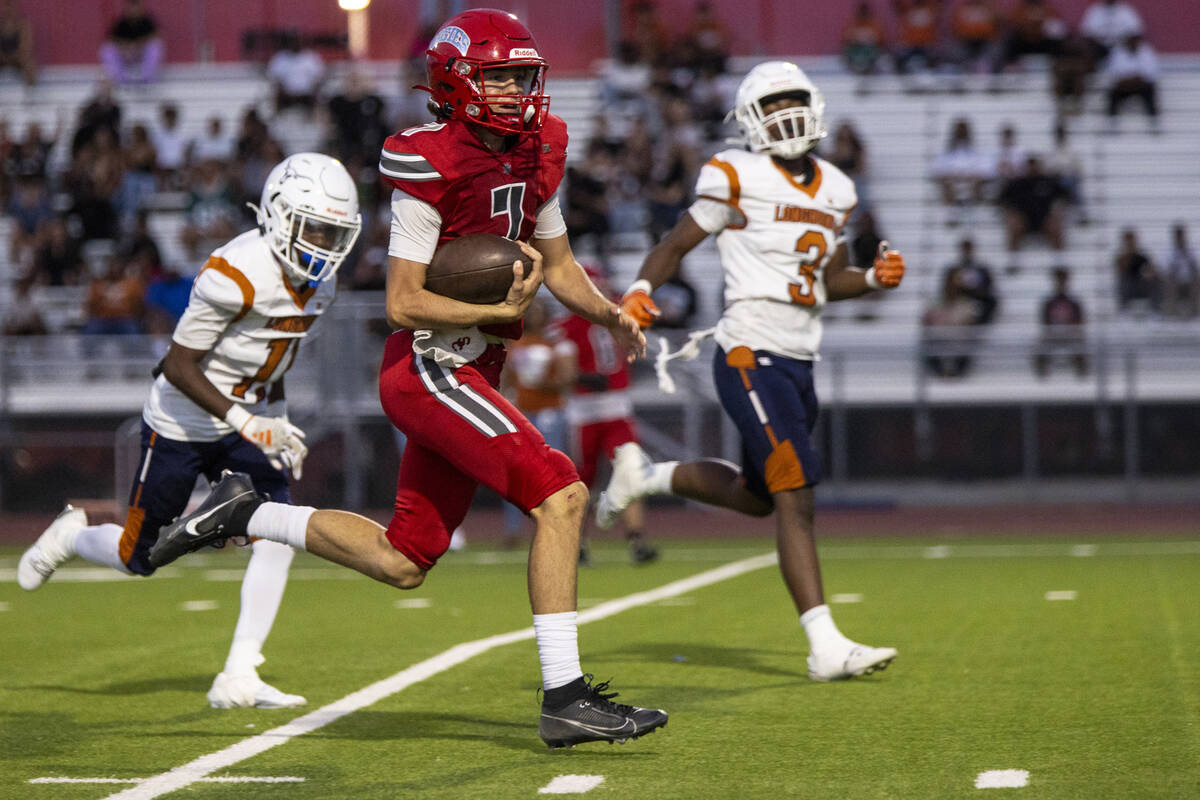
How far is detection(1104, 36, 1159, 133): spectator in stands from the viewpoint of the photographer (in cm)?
1877

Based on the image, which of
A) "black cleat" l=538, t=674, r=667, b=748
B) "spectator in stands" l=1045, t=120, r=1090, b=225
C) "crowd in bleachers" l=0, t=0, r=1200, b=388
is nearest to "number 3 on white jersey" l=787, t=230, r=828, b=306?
"black cleat" l=538, t=674, r=667, b=748

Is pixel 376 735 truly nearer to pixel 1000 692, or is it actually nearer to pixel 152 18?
pixel 1000 692

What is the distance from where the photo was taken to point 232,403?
5383mm

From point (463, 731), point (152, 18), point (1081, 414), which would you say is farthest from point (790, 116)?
point (152, 18)

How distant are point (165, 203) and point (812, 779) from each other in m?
16.6

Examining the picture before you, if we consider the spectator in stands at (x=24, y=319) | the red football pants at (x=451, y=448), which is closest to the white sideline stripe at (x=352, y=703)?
the red football pants at (x=451, y=448)

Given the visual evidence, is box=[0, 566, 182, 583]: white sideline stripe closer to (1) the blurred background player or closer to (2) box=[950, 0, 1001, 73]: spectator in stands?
(1) the blurred background player

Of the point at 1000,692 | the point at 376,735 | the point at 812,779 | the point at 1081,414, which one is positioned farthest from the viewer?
the point at 1081,414

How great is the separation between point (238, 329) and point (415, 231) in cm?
133

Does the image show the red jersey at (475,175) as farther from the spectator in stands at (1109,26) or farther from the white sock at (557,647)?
the spectator in stands at (1109,26)

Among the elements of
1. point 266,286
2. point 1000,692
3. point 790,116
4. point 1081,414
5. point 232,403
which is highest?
point 790,116

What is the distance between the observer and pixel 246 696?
535 cm

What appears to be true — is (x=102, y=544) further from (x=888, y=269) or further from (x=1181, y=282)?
(x=1181, y=282)

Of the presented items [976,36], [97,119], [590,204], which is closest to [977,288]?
[590,204]
